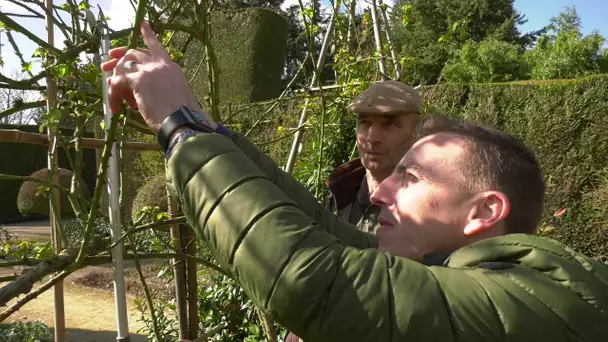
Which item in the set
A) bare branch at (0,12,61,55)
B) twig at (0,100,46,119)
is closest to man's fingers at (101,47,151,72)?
bare branch at (0,12,61,55)

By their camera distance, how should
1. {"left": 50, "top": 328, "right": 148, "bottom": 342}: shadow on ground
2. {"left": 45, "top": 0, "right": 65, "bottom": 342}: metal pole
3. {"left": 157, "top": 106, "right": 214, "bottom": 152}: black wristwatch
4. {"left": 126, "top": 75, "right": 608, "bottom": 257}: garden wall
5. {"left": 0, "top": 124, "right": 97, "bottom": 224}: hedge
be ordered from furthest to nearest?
{"left": 0, "top": 124, "right": 97, "bottom": 224}: hedge → {"left": 50, "top": 328, "right": 148, "bottom": 342}: shadow on ground → {"left": 126, "top": 75, "right": 608, "bottom": 257}: garden wall → {"left": 45, "top": 0, "right": 65, "bottom": 342}: metal pole → {"left": 157, "top": 106, "right": 214, "bottom": 152}: black wristwatch

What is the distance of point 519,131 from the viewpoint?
222 inches

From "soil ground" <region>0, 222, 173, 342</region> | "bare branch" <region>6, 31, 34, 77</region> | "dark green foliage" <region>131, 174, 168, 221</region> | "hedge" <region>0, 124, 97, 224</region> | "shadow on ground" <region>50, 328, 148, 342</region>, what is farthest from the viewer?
"hedge" <region>0, 124, 97, 224</region>

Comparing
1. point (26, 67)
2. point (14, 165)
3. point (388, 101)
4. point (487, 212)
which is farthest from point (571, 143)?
point (14, 165)

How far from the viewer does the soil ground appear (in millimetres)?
5648

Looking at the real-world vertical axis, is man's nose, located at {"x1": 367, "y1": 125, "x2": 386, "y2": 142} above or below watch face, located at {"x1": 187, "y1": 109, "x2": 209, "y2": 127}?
below

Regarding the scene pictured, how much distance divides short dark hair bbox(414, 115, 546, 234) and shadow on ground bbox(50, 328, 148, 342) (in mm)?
5173

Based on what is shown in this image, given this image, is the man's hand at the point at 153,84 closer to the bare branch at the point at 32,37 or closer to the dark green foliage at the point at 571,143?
the bare branch at the point at 32,37

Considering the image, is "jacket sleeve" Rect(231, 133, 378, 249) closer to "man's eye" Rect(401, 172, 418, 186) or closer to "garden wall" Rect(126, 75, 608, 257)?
"man's eye" Rect(401, 172, 418, 186)

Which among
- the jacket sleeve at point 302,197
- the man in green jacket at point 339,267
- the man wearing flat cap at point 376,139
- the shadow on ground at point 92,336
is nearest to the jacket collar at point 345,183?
the man wearing flat cap at point 376,139

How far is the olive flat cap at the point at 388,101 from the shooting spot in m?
2.36

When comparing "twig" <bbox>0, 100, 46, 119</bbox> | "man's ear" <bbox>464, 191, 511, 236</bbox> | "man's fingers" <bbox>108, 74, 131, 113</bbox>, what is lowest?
"man's ear" <bbox>464, 191, 511, 236</bbox>

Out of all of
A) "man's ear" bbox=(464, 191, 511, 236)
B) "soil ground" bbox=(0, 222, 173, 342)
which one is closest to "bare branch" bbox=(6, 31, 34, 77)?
"man's ear" bbox=(464, 191, 511, 236)

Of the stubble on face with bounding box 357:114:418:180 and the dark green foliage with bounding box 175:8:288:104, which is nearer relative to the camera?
the stubble on face with bounding box 357:114:418:180
